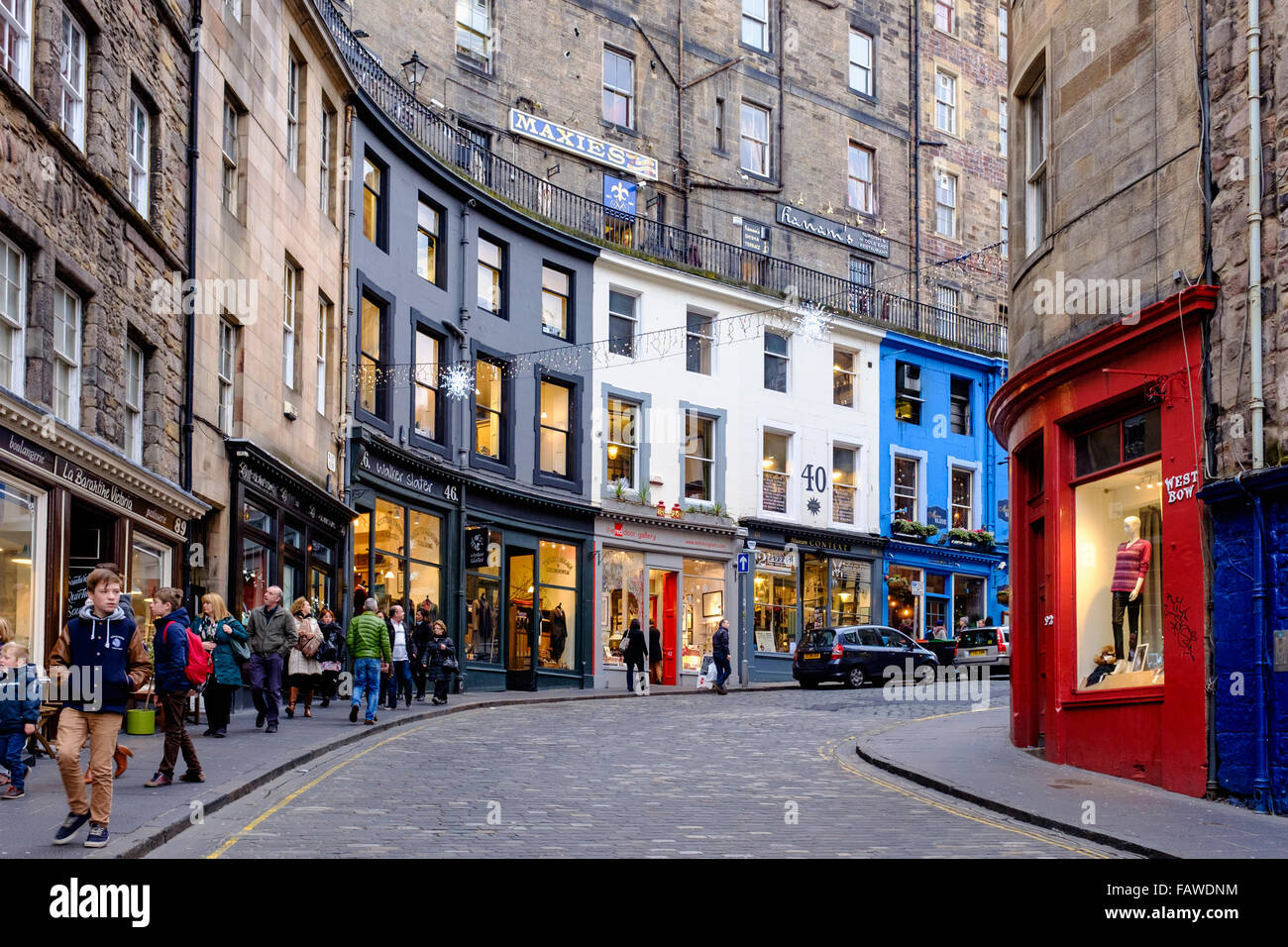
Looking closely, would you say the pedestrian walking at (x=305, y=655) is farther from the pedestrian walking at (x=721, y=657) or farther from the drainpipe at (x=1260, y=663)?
the pedestrian walking at (x=721, y=657)

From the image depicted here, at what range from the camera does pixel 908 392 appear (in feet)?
142

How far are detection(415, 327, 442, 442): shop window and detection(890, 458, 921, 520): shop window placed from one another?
1566 centimetres

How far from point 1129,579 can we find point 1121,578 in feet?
0.58

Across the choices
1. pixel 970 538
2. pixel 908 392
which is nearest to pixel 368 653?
pixel 908 392

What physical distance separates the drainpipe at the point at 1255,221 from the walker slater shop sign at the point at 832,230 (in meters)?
27.3

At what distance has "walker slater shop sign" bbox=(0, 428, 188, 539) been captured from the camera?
49.3 feet

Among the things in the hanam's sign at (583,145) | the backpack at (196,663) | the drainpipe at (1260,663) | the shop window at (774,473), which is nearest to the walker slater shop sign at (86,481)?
the backpack at (196,663)

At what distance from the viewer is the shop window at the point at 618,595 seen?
116ft

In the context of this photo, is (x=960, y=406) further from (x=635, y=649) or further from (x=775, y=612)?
(x=635, y=649)

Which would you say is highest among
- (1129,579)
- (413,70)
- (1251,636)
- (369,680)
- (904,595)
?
(413,70)

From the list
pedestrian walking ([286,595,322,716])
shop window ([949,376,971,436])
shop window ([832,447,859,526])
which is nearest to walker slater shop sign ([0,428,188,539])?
pedestrian walking ([286,595,322,716])

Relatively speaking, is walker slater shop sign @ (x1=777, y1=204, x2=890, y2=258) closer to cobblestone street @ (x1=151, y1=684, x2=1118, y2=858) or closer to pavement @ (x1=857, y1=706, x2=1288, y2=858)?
cobblestone street @ (x1=151, y1=684, x2=1118, y2=858)
